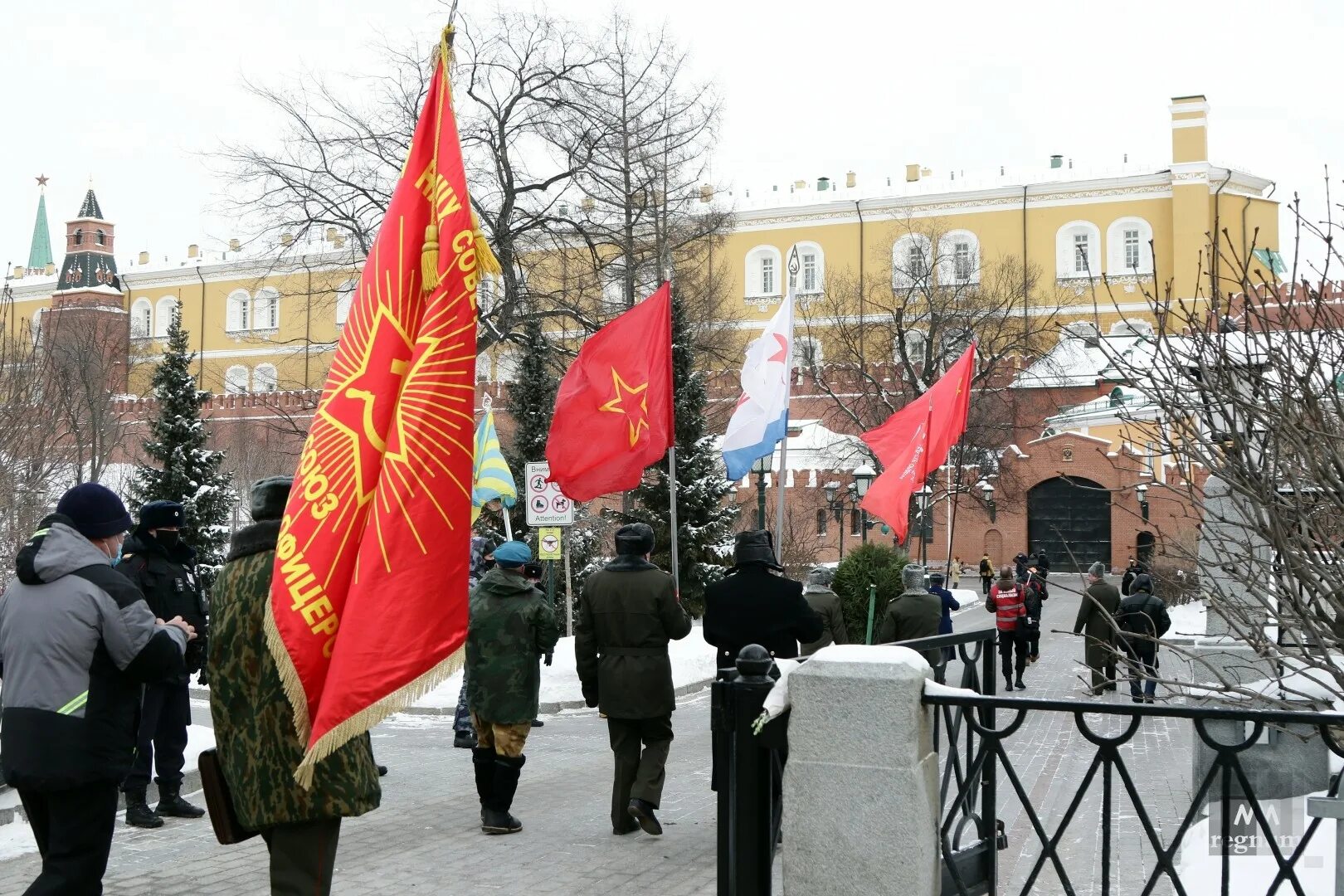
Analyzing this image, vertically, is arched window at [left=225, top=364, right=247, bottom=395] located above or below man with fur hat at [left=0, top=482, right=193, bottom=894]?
above

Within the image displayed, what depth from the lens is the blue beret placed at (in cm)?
928

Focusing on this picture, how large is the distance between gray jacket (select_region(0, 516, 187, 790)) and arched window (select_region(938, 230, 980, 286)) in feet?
216

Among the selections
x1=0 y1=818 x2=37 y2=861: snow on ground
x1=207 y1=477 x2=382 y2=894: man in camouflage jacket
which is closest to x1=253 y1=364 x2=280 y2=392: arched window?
x1=0 y1=818 x2=37 y2=861: snow on ground

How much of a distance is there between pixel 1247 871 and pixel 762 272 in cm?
7213

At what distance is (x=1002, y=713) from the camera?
1462cm

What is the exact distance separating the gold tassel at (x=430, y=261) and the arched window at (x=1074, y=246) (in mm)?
68395

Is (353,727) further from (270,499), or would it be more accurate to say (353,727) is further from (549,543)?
(549,543)

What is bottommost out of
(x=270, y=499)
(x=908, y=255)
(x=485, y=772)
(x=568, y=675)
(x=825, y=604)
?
(x=568, y=675)

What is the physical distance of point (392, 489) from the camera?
4980 millimetres

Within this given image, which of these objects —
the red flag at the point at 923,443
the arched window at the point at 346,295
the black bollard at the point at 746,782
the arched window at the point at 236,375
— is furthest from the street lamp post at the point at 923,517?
the arched window at the point at 236,375

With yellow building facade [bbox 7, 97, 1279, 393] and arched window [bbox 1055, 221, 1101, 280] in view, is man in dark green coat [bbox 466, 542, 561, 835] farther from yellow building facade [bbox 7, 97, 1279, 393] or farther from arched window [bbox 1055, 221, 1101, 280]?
arched window [bbox 1055, 221, 1101, 280]

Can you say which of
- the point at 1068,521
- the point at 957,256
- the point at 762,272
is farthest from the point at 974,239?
the point at 1068,521

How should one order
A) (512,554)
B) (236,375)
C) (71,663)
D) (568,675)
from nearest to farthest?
(71,663) < (512,554) < (568,675) < (236,375)

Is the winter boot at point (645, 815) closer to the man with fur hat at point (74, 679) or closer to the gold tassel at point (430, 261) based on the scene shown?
the man with fur hat at point (74, 679)
